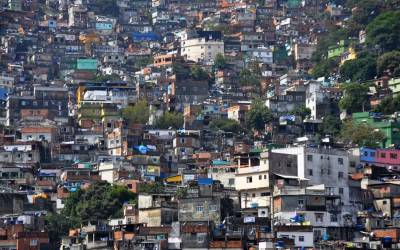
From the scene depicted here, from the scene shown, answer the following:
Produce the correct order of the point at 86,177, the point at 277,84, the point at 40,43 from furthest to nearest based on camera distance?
1. the point at 40,43
2. the point at 277,84
3. the point at 86,177

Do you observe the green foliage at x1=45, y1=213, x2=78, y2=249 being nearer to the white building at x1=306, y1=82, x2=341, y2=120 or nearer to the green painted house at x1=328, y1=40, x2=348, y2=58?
the white building at x1=306, y1=82, x2=341, y2=120

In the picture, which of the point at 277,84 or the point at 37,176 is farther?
the point at 277,84

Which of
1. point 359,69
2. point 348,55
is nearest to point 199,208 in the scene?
point 359,69

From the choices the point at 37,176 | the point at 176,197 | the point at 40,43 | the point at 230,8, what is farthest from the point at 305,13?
the point at 176,197

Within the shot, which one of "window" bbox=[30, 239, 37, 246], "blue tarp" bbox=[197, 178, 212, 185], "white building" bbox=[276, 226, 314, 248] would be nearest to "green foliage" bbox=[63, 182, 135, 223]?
"blue tarp" bbox=[197, 178, 212, 185]

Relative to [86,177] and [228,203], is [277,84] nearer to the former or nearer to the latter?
[86,177]

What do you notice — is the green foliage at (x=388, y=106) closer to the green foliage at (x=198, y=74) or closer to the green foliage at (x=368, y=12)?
the green foliage at (x=198, y=74)

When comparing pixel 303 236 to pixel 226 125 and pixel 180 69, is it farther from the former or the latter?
pixel 180 69
